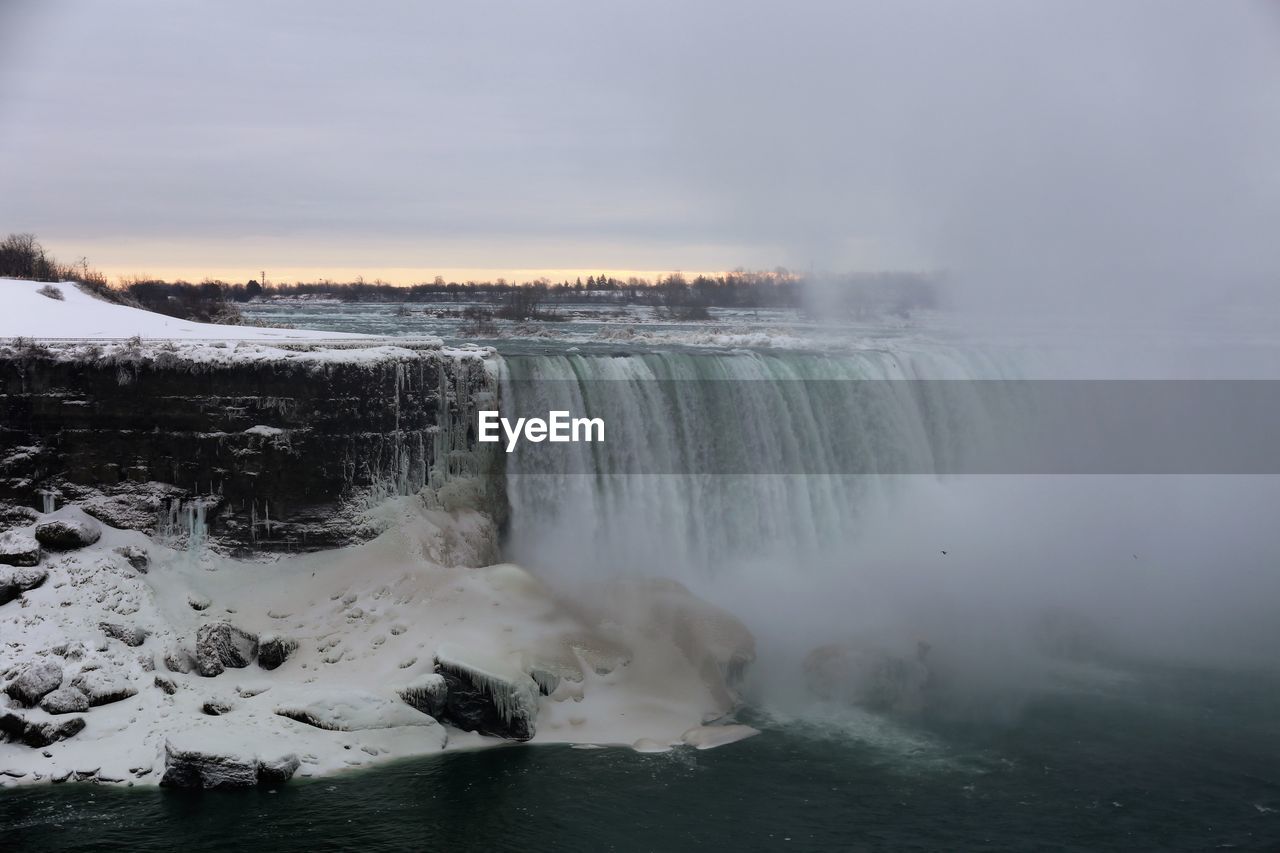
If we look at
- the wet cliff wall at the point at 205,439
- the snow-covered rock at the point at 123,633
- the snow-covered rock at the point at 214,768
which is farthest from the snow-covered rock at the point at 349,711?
the wet cliff wall at the point at 205,439

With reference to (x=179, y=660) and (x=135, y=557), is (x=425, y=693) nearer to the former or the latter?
(x=179, y=660)

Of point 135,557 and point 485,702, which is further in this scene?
point 135,557

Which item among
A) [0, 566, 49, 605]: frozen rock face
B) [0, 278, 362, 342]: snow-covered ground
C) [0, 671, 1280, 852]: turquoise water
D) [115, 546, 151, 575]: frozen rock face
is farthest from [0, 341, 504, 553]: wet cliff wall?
[0, 671, 1280, 852]: turquoise water

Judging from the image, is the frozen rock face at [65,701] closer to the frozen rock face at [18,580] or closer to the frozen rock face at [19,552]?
the frozen rock face at [18,580]

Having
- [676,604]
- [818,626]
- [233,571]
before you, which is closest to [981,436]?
[818,626]

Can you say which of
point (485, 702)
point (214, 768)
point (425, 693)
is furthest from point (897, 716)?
point (214, 768)

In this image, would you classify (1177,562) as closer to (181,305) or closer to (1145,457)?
(1145,457)
